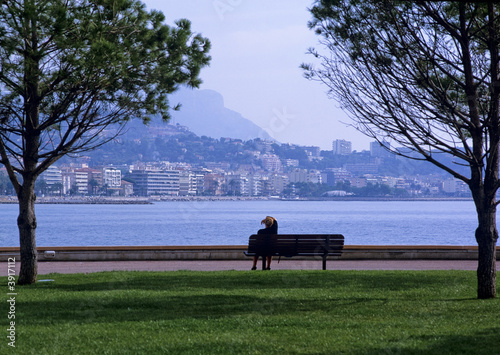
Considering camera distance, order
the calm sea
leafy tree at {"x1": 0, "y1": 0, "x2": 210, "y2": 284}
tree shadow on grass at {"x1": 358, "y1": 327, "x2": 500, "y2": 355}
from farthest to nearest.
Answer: the calm sea < leafy tree at {"x1": 0, "y1": 0, "x2": 210, "y2": 284} < tree shadow on grass at {"x1": 358, "y1": 327, "x2": 500, "y2": 355}

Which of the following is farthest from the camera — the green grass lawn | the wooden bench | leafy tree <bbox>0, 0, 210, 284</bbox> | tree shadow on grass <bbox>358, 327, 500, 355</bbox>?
the wooden bench

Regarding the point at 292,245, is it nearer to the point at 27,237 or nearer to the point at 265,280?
the point at 265,280

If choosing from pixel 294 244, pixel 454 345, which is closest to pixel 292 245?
pixel 294 244

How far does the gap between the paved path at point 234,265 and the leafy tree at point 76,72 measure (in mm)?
3719

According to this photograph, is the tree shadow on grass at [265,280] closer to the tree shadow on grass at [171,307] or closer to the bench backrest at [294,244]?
the bench backrest at [294,244]

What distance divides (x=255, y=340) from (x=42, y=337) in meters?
2.17

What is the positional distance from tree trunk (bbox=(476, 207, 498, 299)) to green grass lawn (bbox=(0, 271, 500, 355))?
277 millimetres

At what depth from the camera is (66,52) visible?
11609 mm

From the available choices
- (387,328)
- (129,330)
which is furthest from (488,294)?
(129,330)

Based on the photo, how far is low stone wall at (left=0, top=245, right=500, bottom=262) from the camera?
1778 centimetres

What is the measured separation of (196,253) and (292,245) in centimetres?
367

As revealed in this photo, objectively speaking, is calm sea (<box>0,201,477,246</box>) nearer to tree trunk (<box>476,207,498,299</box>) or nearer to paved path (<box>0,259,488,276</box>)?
paved path (<box>0,259,488,276</box>)

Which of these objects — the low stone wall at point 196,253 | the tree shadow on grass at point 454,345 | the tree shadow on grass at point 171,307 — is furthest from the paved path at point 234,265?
the tree shadow on grass at point 454,345

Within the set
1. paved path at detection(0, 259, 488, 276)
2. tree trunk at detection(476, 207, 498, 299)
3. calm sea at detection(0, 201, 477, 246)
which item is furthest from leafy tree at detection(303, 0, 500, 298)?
calm sea at detection(0, 201, 477, 246)
